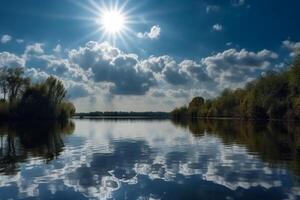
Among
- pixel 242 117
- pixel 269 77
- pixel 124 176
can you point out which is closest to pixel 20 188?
pixel 124 176

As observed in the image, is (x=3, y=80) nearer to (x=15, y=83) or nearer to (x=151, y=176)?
(x=15, y=83)

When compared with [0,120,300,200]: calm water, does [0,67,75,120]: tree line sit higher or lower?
higher

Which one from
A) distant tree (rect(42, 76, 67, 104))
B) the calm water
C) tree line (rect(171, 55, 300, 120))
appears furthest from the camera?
distant tree (rect(42, 76, 67, 104))

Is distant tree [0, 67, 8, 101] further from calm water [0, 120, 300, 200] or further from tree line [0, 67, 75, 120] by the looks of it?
calm water [0, 120, 300, 200]

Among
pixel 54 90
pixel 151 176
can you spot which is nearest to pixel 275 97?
pixel 54 90

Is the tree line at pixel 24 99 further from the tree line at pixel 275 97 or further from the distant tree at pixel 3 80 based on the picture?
the tree line at pixel 275 97

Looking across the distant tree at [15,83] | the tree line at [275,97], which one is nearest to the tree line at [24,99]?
the distant tree at [15,83]

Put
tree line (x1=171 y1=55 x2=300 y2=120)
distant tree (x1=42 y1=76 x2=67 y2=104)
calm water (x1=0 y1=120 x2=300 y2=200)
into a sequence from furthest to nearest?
1. distant tree (x1=42 y1=76 x2=67 y2=104)
2. tree line (x1=171 y1=55 x2=300 y2=120)
3. calm water (x1=0 y1=120 x2=300 y2=200)

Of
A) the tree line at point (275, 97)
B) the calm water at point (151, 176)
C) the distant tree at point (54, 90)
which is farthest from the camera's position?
the distant tree at point (54, 90)

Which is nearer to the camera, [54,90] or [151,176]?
[151,176]

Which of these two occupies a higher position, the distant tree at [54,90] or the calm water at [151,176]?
Answer: the distant tree at [54,90]

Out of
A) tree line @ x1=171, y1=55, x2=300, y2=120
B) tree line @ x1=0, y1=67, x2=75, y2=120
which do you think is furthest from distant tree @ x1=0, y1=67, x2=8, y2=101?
tree line @ x1=171, y1=55, x2=300, y2=120

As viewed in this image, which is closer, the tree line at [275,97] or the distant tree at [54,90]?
the tree line at [275,97]

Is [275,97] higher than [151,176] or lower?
higher
